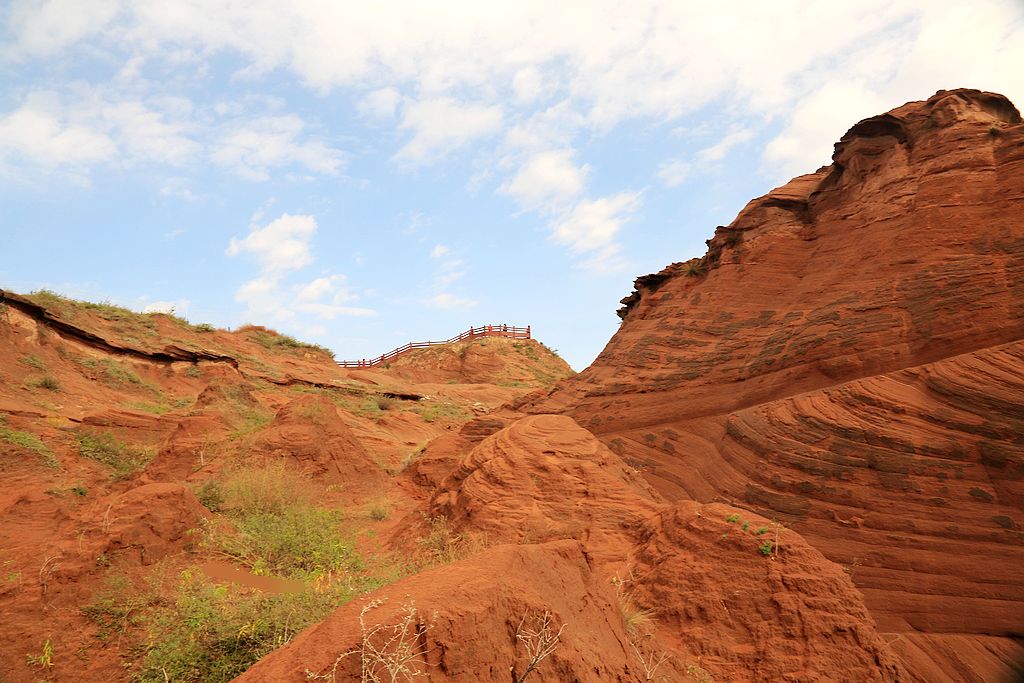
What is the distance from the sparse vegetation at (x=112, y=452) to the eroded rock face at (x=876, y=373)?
31.7 ft

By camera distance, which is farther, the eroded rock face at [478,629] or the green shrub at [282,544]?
the green shrub at [282,544]

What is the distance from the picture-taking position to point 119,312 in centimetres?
2905

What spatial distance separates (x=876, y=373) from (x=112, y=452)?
1518cm

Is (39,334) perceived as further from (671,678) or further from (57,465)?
(671,678)

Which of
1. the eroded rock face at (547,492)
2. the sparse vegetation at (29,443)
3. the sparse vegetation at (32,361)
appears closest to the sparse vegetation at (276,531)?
the eroded rock face at (547,492)

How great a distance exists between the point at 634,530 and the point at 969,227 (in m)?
6.11

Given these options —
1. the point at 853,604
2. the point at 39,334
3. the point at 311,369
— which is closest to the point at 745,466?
the point at 853,604

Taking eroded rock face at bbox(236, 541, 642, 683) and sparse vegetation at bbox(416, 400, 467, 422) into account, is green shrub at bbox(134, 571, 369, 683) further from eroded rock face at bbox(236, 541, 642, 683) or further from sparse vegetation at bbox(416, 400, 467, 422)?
sparse vegetation at bbox(416, 400, 467, 422)

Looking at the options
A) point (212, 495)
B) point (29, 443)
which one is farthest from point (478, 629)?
point (29, 443)

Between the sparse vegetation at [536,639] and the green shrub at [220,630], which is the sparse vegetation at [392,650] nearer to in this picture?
the sparse vegetation at [536,639]

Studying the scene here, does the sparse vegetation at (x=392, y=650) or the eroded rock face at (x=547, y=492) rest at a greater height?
the eroded rock face at (x=547, y=492)

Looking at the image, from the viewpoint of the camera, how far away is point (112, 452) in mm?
13922

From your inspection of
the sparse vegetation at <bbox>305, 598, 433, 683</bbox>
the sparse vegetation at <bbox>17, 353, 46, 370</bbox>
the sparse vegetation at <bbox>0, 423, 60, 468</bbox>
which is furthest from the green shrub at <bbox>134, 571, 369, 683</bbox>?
the sparse vegetation at <bbox>17, 353, 46, 370</bbox>

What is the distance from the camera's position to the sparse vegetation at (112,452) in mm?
13414
